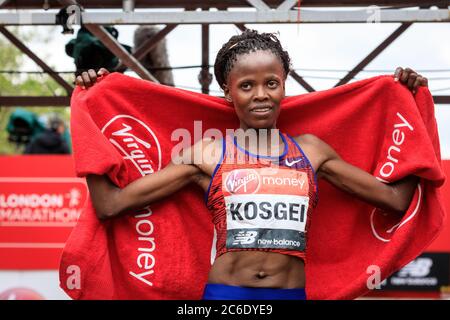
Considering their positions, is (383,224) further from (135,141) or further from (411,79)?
(135,141)

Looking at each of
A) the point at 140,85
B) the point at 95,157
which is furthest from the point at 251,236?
the point at 140,85

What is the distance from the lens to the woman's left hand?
3338mm

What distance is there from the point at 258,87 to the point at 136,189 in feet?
2.22

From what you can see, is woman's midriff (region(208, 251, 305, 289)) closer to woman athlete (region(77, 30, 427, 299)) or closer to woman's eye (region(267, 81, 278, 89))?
woman athlete (region(77, 30, 427, 299))

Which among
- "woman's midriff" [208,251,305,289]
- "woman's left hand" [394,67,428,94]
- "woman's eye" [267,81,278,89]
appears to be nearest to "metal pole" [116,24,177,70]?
"woman's left hand" [394,67,428,94]

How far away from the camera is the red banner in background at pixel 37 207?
201 inches

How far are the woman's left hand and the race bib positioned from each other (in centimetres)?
76

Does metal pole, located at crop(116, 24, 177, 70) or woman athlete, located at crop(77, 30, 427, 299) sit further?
metal pole, located at crop(116, 24, 177, 70)

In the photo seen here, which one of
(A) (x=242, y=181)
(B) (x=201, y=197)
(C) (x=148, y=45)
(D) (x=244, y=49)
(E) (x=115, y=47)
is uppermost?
(C) (x=148, y=45)

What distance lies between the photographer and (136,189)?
10.1 feet

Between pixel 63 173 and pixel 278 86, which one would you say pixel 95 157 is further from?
pixel 63 173

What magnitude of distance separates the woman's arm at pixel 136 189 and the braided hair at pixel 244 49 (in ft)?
1.45

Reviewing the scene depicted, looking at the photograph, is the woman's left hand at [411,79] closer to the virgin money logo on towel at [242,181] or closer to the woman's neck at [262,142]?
the woman's neck at [262,142]

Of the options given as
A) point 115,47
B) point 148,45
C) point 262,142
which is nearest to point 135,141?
point 262,142
